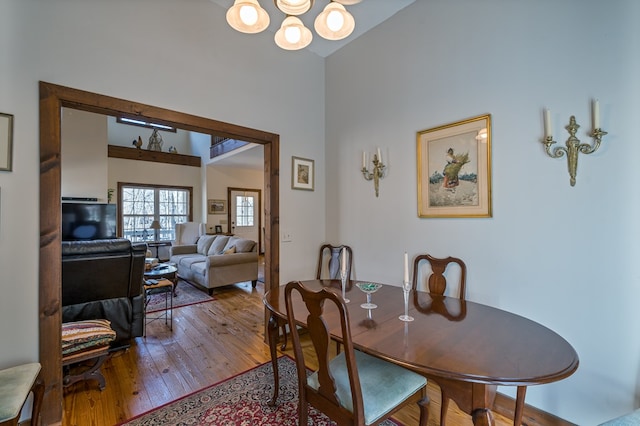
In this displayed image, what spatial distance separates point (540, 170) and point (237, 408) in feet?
8.51

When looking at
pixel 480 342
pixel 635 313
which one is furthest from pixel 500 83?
pixel 480 342

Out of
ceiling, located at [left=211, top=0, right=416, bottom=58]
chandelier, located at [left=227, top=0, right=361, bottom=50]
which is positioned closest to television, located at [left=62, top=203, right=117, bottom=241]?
ceiling, located at [left=211, top=0, right=416, bottom=58]

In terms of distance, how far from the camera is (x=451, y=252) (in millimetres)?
2221

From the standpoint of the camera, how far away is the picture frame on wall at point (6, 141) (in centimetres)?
160

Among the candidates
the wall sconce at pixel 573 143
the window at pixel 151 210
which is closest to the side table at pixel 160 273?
the window at pixel 151 210

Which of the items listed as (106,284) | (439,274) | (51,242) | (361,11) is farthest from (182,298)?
(361,11)

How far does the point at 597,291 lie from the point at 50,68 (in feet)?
11.9

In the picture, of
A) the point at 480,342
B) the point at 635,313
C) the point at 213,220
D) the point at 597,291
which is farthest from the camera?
the point at 213,220

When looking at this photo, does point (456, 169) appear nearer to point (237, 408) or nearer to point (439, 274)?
point (439, 274)

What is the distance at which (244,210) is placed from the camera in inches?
333

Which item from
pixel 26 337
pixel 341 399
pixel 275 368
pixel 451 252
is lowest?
pixel 275 368

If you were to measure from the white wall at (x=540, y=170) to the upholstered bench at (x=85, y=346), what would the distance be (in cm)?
246

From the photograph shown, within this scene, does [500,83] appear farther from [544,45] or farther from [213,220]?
[213,220]

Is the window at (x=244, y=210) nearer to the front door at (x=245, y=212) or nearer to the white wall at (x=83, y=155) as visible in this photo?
the front door at (x=245, y=212)
